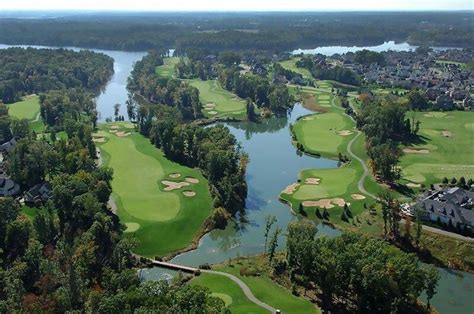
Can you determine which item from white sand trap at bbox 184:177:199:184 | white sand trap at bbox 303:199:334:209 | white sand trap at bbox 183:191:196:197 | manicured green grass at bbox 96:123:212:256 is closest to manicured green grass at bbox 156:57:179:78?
manicured green grass at bbox 96:123:212:256

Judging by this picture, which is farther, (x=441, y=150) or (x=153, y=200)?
(x=441, y=150)

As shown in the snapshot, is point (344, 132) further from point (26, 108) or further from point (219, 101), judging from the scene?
point (26, 108)

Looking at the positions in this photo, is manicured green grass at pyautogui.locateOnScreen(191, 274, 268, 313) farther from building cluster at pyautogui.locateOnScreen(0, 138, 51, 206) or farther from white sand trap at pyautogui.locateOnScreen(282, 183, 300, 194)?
building cluster at pyautogui.locateOnScreen(0, 138, 51, 206)

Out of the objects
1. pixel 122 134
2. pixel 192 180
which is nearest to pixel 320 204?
pixel 192 180

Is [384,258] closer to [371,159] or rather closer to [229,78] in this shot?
[371,159]

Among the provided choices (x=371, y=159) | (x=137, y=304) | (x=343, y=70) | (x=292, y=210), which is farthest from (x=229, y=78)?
(x=137, y=304)

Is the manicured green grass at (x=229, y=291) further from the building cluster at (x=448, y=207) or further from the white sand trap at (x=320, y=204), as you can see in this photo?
the building cluster at (x=448, y=207)

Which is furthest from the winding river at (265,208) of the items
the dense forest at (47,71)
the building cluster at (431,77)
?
the building cluster at (431,77)
